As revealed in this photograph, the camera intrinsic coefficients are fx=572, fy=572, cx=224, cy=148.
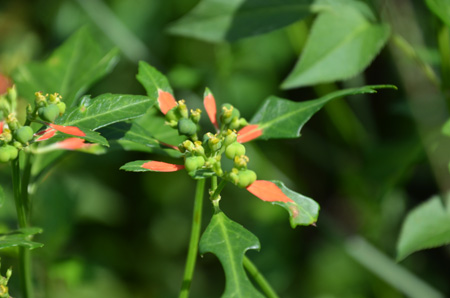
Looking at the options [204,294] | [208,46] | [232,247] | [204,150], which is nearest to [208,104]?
[204,150]

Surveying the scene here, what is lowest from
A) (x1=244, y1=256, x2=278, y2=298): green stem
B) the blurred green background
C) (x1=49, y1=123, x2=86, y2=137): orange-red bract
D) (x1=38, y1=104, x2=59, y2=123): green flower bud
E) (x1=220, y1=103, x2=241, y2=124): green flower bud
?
the blurred green background

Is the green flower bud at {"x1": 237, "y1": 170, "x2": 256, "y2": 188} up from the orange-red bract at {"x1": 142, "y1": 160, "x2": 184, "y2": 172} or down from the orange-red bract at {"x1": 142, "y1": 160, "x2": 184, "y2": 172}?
down

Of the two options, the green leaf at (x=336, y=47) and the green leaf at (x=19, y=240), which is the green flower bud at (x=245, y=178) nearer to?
the green leaf at (x=19, y=240)

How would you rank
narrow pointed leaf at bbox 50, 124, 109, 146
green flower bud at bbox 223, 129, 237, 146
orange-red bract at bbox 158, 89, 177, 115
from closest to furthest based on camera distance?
narrow pointed leaf at bbox 50, 124, 109, 146 → green flower bud at bbox 223, 129, 237, 146 → orange-red bract at bbox 158, 89, 177, 115

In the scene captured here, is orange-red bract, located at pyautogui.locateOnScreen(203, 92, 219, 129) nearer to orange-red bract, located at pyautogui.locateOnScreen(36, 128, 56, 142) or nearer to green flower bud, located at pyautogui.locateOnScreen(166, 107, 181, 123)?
green flower bud, located at pyautogui.locateOnScreen(166, 107, 181, 123)

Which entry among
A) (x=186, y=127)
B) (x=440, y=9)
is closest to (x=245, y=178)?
(x=186, y=127)

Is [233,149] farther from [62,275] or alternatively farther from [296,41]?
[296,41]

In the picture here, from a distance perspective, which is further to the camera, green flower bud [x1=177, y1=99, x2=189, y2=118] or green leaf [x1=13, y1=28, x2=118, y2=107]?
green leaf [x1=13, y1=28, x2=118, y2=107]

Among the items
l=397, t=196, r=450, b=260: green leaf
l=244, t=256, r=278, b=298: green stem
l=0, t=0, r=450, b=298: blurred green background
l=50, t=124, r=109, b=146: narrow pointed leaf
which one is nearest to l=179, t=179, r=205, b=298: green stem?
l=244, t=256, r=278, b=298: green stem
